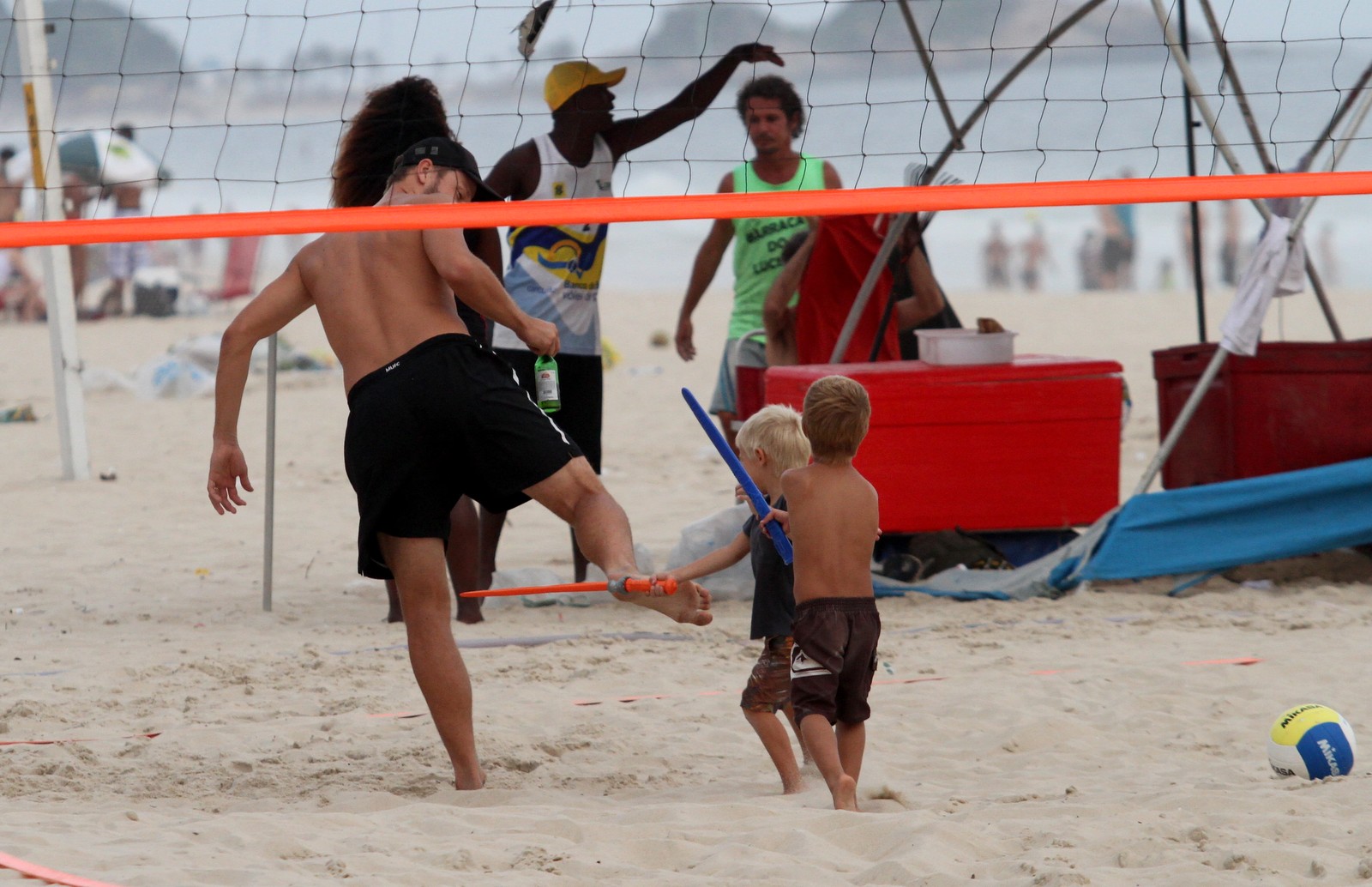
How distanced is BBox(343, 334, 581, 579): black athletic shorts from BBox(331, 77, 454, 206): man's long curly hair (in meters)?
0.82

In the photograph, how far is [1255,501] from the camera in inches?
200

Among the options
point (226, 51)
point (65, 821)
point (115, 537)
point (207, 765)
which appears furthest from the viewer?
point (226, 51)

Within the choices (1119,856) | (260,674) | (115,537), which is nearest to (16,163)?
(115,537)

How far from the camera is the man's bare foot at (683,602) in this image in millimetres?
2959

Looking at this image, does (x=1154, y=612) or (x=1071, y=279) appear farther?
(x=1071, y=279)

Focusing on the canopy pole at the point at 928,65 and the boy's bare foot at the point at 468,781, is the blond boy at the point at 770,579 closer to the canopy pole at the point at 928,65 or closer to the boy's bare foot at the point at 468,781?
the boy's bare foot at the point at 468,781

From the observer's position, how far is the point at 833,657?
9.93 feet

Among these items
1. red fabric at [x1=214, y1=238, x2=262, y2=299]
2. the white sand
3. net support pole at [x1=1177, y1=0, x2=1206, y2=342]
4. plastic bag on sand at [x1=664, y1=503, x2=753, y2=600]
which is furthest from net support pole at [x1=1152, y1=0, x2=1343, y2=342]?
red fabric at [x1=214, y1=238, x2=262, y2=299]

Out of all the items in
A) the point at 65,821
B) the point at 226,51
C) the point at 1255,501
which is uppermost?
the point at 226,51

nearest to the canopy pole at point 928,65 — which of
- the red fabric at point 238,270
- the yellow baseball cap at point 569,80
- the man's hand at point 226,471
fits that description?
the yellow baseball cap at point 569,80

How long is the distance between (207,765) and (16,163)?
14374 mm

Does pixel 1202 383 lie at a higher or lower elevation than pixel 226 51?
lower

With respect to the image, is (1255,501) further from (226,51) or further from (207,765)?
(226,51)

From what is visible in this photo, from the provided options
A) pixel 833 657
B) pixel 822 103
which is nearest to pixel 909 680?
pixel 833 657
